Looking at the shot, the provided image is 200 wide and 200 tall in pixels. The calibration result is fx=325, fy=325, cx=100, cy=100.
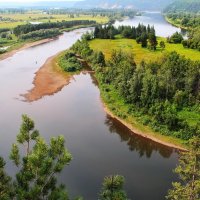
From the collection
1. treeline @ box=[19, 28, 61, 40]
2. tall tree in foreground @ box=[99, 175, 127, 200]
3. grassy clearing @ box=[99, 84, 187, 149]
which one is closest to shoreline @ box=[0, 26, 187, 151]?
grassy clearing @ box=[99, 84, 187, 149]

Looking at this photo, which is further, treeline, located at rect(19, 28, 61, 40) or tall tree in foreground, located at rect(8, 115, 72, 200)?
treeline, located at rect(19, 28, 61, 40)

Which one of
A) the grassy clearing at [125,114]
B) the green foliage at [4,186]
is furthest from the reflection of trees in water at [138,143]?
the green foliage at [4,186]

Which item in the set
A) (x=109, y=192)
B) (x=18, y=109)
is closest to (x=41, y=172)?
(x=109, y=192)

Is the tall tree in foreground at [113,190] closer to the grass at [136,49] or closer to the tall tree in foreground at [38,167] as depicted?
the tall tree in foreground at [38,167]

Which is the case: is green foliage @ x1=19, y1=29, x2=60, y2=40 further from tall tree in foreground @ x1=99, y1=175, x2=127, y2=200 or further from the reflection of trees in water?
tall tree in foreground @ x1=99, y1=175, x2=127, y2=200

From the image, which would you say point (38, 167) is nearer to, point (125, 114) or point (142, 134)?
point (142, 134)
